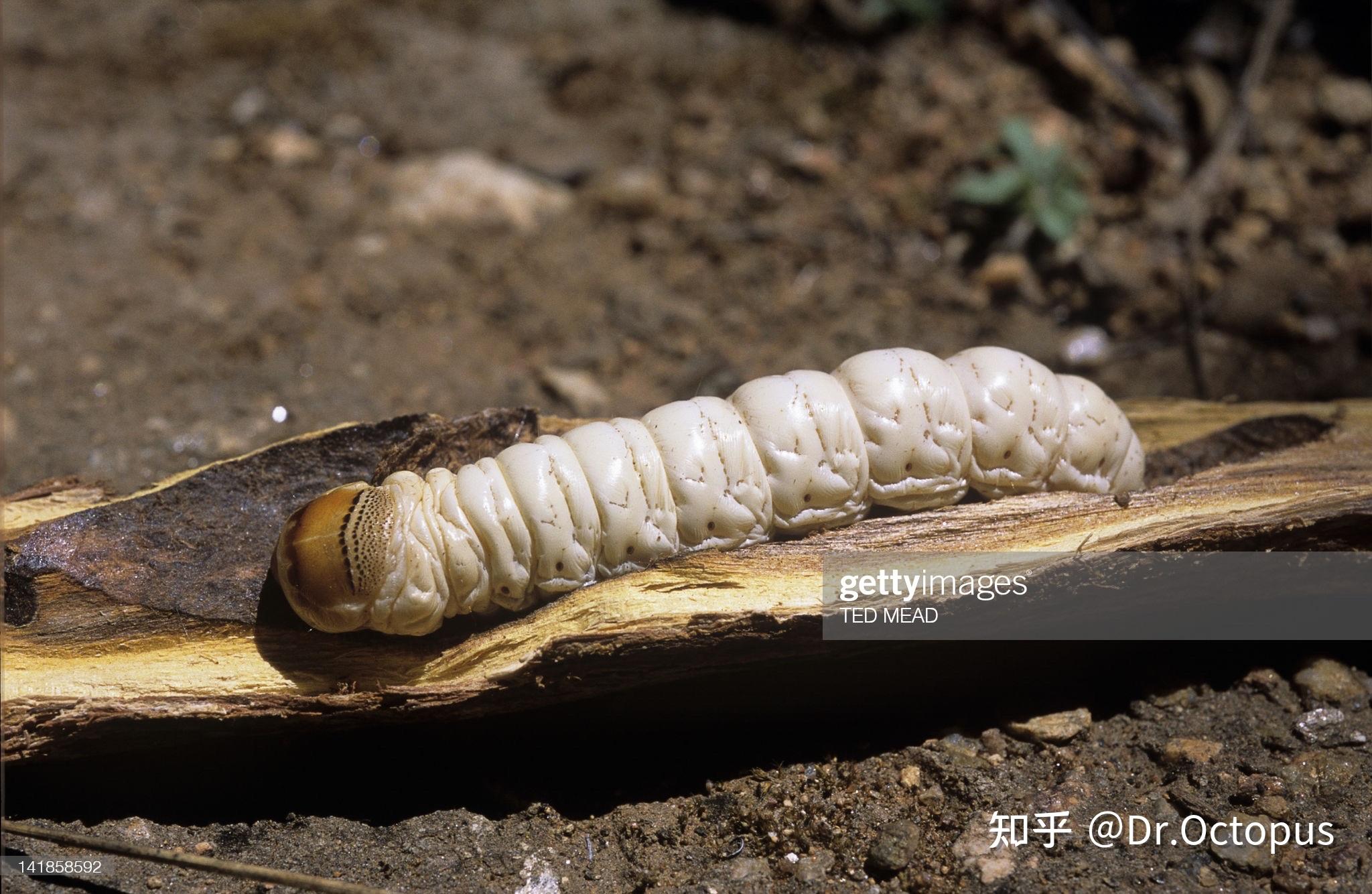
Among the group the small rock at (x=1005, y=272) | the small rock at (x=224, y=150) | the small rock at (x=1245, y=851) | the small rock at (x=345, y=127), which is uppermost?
the small rock at (x=345, y=127)

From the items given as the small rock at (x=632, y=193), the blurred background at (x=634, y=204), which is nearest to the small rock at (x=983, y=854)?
the blurred background at (x=634, y=204)

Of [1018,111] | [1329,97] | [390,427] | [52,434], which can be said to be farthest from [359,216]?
[1329,97]

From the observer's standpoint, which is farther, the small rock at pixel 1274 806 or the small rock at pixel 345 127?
the small rock at pixel 345 127

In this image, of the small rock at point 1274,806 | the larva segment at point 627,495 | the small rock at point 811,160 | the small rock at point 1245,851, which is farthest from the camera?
the small rock at point 811,160

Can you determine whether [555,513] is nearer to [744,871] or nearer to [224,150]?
[744,871]

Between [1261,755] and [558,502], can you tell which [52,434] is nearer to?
[558,502]

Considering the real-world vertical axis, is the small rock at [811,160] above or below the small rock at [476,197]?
above

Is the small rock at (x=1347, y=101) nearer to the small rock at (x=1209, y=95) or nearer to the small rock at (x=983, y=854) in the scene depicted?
the small rock at (x=1209, y=95)
